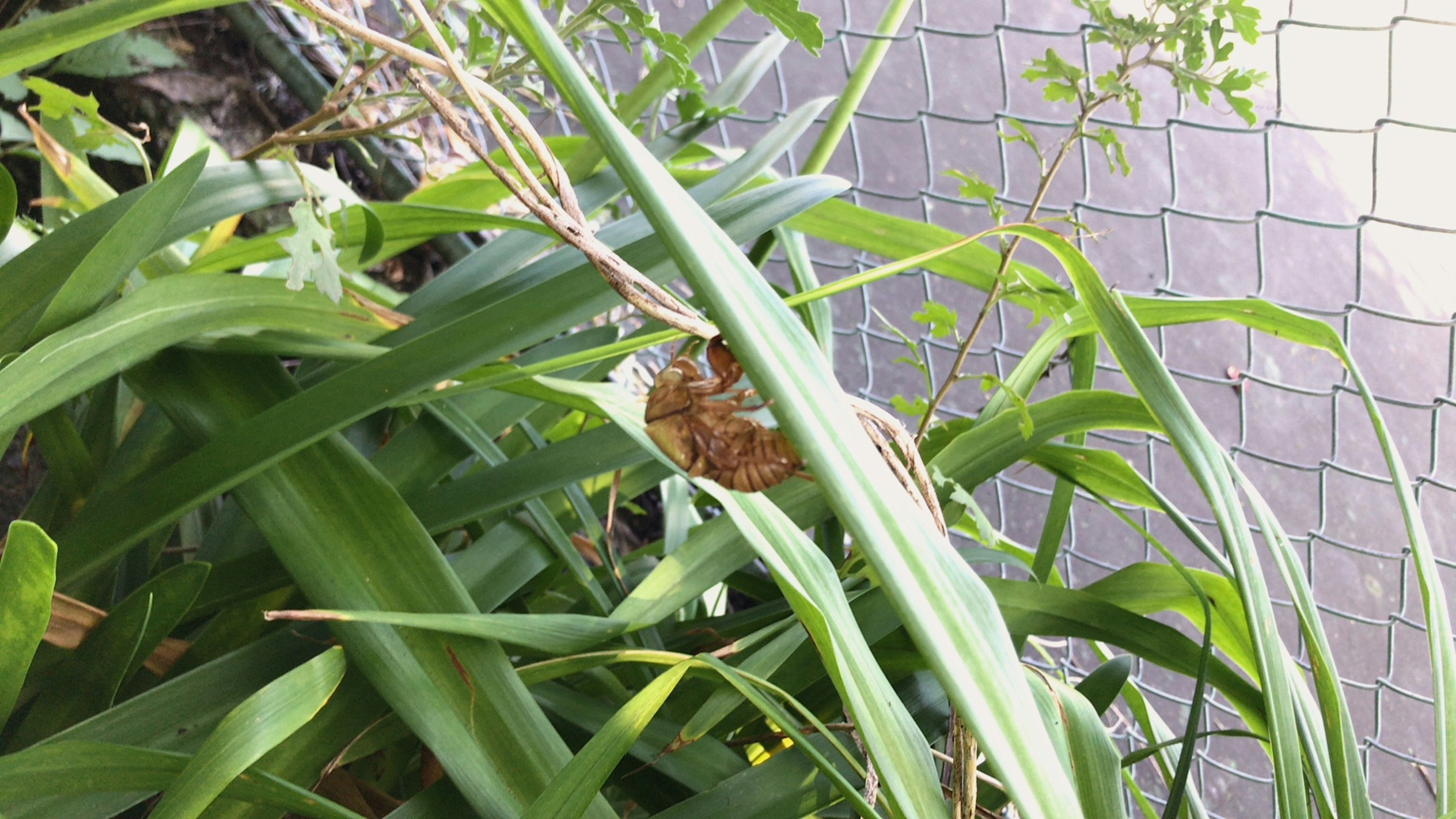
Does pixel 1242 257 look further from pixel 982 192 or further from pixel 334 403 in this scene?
pixel 334 403

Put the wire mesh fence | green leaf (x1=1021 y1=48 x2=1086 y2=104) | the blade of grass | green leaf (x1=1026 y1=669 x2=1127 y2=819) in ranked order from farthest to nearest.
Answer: the wire mesh fence < green leaf (x1=1021 y1=48 x2=1086 y2=104) < green leaf (x1=1026 y1=669 x2=1127 y2=819) < the blade of grass

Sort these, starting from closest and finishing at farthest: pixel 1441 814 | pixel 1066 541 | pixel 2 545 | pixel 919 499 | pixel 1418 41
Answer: pixel 919 499 < pixel 1441 814 < pixel 2 545 < pixel 1418 41 < pixel 1066 541

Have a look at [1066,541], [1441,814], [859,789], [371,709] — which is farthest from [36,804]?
[1066,541]

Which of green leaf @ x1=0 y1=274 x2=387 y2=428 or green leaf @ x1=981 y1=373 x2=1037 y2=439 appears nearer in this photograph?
green leaf @ x1=0 y1=274 x2=387 y2=428

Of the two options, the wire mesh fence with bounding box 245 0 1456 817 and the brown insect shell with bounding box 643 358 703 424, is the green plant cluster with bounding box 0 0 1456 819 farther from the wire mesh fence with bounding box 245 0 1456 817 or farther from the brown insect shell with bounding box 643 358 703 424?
the wire mesh fence with bounding box 245 0 1456 817

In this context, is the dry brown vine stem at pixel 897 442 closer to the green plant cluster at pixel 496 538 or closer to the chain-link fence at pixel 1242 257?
the green plant cluster at pixel 496 538

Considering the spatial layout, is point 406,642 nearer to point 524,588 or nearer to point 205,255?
point 524,588

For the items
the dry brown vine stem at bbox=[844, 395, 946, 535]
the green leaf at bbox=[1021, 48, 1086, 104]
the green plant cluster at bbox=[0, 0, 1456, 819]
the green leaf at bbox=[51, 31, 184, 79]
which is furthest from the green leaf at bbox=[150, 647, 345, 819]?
the green leaf at bbox=[51, 31, 184, 79]
